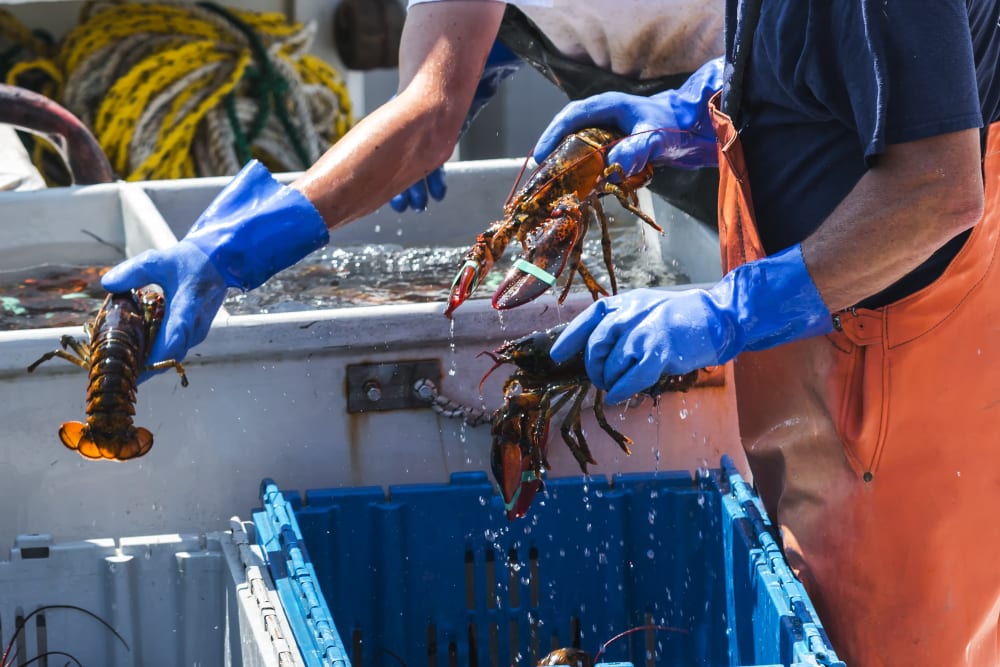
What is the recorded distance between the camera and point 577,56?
3539 mm

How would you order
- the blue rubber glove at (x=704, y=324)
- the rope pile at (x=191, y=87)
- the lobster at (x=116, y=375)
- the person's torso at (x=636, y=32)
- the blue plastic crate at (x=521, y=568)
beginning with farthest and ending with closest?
the rope pile at (x=191, y=87)
the person's torso at (x=636, y=32)
the blue plastic crate at (x=521, y=568)
the lobster at (x=116, y=375)
the blue rubber glove at (x=704, y=324)

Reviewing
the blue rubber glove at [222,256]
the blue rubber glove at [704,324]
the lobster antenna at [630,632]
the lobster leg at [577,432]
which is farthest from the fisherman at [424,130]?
the lobster antenna at [630,632]

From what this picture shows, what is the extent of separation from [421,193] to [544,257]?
1099mm

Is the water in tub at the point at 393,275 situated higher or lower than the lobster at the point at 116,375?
higher

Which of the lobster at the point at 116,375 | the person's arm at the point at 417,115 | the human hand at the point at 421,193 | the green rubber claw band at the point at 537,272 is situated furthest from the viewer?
the human hand at the point at 421,193

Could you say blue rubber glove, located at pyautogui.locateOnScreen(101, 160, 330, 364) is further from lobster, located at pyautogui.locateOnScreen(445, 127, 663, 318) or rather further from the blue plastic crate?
the blue plastic crate

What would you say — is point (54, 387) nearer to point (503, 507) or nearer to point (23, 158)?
point (503, 507)

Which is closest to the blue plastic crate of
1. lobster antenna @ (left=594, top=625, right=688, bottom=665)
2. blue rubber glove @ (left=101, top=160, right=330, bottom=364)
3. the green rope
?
lobster antenna @ (left=594, top=625, right=688, bottom=665)

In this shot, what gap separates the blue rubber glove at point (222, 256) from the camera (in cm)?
246

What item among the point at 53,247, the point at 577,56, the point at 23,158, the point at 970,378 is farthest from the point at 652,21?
the point at 23,158

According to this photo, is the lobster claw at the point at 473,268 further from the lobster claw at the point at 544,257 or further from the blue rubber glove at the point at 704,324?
the blue rubber glove at the point at 704,324

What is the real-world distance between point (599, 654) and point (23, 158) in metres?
2.96

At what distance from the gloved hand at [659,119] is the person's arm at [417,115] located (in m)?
0.24

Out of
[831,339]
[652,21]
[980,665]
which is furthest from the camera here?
[652,21]
